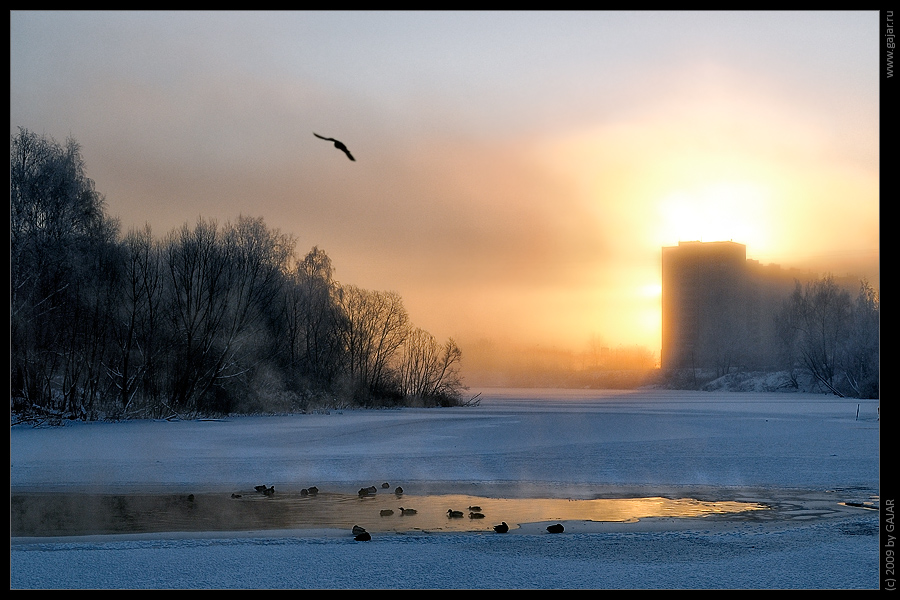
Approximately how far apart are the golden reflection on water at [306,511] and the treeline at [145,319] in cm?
1835

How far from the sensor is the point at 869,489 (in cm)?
1131

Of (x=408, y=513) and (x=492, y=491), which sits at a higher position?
(x=408, y=513)

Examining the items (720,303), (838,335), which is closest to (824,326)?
(838,335)

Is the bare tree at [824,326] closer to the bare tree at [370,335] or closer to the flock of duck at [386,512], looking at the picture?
the bare tree at [370,335]

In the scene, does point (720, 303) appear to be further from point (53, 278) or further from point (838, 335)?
point (53, 278)

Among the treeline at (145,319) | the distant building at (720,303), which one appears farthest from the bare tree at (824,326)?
the treeline at (145,319)

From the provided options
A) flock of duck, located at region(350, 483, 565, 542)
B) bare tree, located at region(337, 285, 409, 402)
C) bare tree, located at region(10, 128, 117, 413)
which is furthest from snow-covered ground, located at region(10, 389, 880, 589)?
bare tree, located at region(337, 285, 409, 402)

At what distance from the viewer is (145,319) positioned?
31.3 metres

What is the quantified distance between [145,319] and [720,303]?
90729 millimetres

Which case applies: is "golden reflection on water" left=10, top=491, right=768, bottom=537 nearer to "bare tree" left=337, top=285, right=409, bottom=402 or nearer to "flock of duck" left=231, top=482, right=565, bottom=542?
"flock of duck" left=231, top=482, right=565, bottom=542

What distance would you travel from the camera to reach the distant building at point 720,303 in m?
107

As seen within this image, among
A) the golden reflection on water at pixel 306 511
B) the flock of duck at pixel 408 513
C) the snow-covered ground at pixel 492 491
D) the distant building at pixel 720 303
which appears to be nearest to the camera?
the snow-covered ground at pixel 492 491
